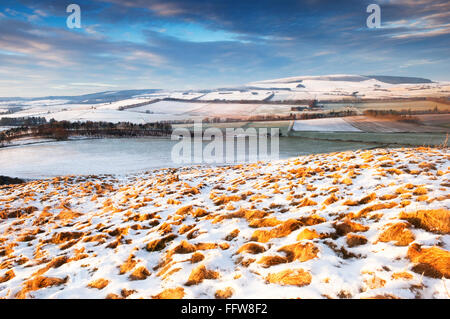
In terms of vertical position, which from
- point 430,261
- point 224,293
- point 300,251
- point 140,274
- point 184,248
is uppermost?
point 430,261

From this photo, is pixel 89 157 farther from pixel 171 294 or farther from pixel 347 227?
pixel 347 227

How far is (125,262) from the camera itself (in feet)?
17.1

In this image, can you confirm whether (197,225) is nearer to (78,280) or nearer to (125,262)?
(125,262)

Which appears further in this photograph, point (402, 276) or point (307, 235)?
point (307, 235)

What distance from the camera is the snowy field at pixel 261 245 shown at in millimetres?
3479

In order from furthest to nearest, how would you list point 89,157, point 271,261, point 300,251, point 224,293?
point 89,157 < point 300,251 < point 271,261 < point 224,293

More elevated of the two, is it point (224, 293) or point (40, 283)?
point (224, 293)

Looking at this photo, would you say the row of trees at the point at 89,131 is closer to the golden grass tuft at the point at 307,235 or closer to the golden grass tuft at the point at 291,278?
the golden grass tuft at the point at 307,235

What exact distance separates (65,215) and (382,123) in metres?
72.2

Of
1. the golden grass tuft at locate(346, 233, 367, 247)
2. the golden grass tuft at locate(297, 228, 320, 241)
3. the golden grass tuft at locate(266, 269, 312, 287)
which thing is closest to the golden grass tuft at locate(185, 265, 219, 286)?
the golden grass tuft at locate(266, 269, 312, 287)

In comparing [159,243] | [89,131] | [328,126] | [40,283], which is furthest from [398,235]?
[89,131]

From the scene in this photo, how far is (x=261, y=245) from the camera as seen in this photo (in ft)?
15.9

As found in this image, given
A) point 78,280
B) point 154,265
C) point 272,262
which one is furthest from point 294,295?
point 78,280

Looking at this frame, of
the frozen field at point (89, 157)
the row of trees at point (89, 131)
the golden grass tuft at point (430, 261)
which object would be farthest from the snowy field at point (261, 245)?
the row of trees at point (89, 131)
